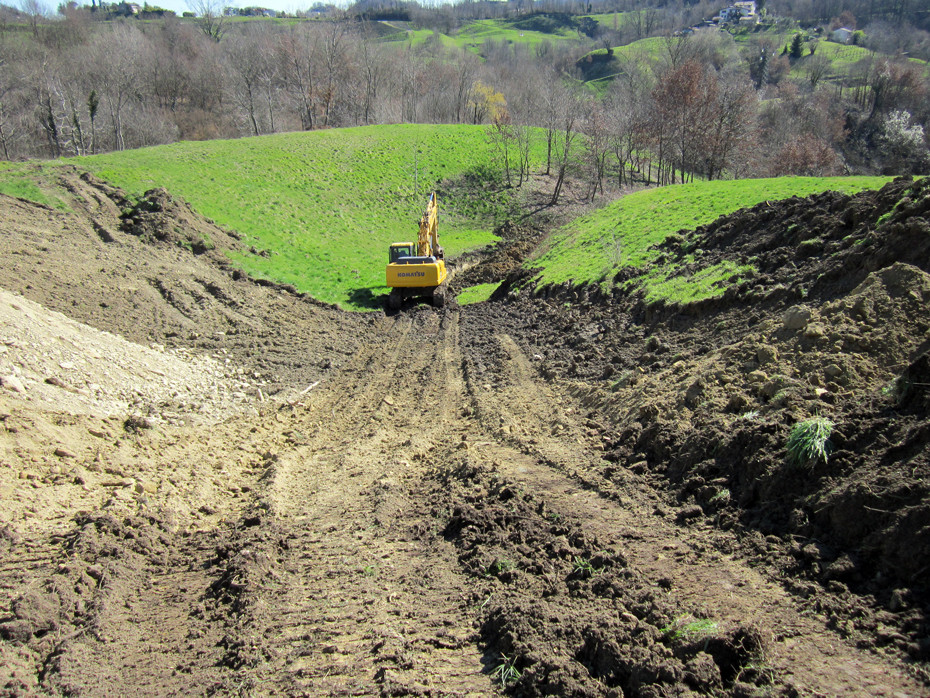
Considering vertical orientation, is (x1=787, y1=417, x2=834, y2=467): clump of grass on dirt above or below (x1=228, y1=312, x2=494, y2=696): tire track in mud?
above

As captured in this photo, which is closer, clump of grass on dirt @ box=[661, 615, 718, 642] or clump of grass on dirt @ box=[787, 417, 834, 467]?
clump of grass on dirt @ box=[661, 615, 718, 642]

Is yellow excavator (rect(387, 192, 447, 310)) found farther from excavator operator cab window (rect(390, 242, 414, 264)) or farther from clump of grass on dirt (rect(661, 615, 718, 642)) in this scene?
clump of grass on dirt (rect(661, 615, 718, 642))

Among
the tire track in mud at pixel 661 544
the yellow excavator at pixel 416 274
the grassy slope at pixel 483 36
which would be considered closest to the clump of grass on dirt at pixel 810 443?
the tire track in mud at pixel 661 544

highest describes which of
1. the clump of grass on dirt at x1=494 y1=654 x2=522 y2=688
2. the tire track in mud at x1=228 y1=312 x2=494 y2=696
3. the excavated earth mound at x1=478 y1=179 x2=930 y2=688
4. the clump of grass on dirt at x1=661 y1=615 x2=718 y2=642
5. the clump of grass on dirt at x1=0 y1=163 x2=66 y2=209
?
the clump of grass on dirt at x1=0 y1=163 x2=66 y2=209

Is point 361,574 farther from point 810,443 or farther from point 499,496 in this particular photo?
point 810,443

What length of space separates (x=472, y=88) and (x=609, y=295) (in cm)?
6451

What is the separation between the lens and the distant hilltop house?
14061 cm

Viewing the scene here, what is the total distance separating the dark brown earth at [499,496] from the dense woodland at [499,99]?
2814 cm

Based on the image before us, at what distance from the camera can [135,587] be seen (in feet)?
22.6

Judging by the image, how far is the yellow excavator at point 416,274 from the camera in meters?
20.2

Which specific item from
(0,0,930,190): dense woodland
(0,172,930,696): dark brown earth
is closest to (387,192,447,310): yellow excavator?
(0,172,930,696): dark brown earth

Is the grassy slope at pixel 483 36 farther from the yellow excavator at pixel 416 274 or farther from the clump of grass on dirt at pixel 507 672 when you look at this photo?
the clump of grass on dirt at pixel 507 672

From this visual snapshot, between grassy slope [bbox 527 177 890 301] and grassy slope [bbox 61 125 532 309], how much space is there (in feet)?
24.8

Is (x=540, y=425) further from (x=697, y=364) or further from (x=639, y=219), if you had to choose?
(x=639, y=219)
